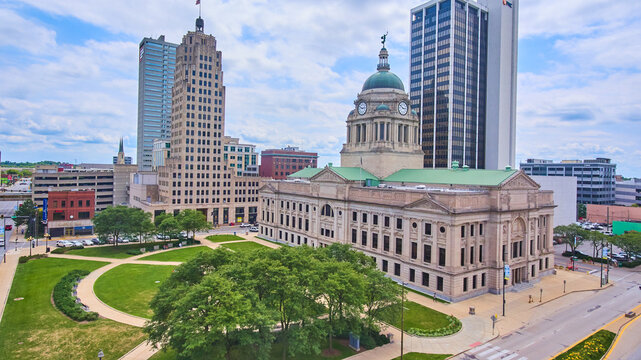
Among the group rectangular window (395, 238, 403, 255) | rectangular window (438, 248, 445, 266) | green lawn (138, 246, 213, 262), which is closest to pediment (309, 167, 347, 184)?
rectangular window (395, 238, 403, 255)

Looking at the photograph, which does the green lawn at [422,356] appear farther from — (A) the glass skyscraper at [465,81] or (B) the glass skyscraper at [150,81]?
(B) the glass skyscraper at [150,81]

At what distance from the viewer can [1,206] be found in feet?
562

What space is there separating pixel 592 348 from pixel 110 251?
83.9m

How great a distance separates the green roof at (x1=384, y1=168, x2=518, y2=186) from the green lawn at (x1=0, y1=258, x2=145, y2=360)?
53418mm

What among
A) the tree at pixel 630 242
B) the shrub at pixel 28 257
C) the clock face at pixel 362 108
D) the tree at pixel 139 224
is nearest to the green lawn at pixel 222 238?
the tree at pixel 139 224

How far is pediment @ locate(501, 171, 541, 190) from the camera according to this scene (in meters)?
59.1

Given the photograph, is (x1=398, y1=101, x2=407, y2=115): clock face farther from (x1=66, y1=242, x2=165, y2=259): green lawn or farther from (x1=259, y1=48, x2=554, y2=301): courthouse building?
(x1=66, y1=242, x2=165, y2=259): green lawn

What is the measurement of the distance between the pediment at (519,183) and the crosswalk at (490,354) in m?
27.4

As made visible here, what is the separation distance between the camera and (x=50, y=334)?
1559 inches

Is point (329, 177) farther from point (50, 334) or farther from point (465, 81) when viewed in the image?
point (465, 81)

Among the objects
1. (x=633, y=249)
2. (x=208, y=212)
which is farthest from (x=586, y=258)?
(x=208, y=212)

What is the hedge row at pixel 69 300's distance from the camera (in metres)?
43.6

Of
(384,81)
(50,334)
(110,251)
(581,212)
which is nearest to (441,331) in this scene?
(50,334)

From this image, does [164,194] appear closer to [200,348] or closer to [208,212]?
[208,212]
